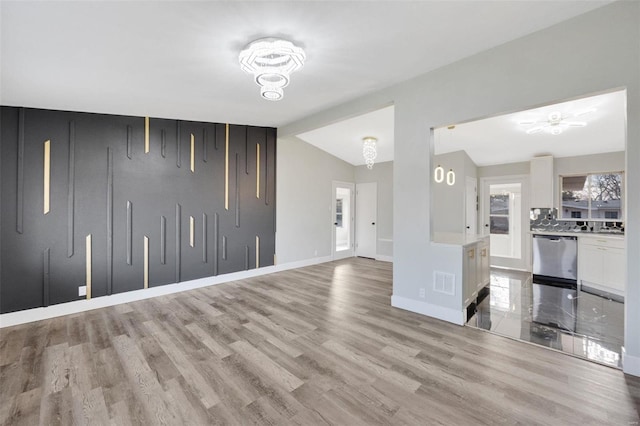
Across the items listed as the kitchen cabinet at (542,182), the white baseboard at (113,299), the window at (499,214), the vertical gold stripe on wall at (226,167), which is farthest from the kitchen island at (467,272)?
the vertical gold stripe on wall at (226,167)

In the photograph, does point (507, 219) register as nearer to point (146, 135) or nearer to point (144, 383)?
point (144, 383)

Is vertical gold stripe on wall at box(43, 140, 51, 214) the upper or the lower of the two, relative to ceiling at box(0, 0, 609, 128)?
lower

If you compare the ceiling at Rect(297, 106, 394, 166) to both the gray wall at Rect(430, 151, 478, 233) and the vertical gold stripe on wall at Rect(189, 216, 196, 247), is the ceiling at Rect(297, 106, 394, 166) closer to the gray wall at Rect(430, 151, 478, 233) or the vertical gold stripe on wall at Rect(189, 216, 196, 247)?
the gray wall at Rect(430, 151, 478, 233)

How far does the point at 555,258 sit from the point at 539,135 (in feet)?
7.79

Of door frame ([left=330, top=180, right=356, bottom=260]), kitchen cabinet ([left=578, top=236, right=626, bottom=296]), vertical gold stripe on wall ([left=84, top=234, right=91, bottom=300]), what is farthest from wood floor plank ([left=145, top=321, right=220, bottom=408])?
kitchen cabinet ([left=578, top=236, right=626, bottom=296])

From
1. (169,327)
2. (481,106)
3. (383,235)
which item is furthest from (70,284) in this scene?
(383,235)

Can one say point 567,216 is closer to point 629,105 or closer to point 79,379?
point 629,105

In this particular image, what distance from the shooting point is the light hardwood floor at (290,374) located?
1.77m

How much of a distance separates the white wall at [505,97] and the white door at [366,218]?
3.45m

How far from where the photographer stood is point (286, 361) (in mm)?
2385

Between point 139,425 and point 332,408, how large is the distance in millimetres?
1233

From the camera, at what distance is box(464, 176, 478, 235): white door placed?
603 centimetres

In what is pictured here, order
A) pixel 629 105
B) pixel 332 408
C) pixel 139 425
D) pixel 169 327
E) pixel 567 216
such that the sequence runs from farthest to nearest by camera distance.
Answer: pixel 567 216 → pixel 169 327 → pixel 629 105 → pixel 332 408 → pixel 139 425

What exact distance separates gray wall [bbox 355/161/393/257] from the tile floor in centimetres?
275
